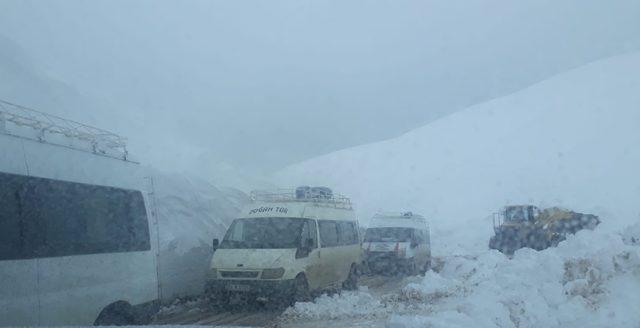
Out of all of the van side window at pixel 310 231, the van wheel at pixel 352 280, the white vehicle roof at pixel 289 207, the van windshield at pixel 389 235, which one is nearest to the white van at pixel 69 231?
the van side window at pixel 310 231

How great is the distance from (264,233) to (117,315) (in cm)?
570

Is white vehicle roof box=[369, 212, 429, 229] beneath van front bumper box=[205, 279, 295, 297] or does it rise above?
above

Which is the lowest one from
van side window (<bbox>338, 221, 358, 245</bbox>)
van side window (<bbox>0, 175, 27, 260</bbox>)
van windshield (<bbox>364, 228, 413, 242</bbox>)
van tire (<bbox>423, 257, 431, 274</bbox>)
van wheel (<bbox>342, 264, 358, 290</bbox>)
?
van tire (<bbox>423, 257, 431, 274</bbox>)

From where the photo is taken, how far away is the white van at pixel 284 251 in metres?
11.7

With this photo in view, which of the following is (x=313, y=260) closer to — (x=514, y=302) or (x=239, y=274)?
(x=239, y=274)

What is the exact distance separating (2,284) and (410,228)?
17253mm

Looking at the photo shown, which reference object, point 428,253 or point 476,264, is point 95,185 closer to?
point 476,264

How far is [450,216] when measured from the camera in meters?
60.0

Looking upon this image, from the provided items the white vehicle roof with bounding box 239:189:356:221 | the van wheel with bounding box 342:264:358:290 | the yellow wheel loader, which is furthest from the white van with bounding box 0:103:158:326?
the yellow wheel loader

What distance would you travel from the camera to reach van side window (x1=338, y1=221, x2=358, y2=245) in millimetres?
15375

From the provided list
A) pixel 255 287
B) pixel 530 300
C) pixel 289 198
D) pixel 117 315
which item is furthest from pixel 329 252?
pixel 117 315

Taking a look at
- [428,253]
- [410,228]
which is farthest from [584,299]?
[428,253]

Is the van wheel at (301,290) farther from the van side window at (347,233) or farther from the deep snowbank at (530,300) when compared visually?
the van side window at (347,233)

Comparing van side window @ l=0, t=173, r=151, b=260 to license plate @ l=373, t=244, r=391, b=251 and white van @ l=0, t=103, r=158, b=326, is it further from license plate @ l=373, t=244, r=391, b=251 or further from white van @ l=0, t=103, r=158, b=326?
license plate @ l=373, t=244, r=391, b=251
